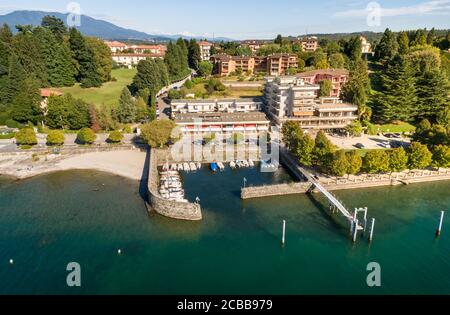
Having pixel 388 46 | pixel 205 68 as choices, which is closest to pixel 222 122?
pixel 205 68

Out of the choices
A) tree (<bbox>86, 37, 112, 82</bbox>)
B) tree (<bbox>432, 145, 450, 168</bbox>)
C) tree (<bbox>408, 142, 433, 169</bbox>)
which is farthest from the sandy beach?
tree (<bbox>432, 145, 450, 168</bbox>)

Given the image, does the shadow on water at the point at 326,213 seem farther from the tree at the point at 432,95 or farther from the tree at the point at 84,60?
the tree at the point at 84,60

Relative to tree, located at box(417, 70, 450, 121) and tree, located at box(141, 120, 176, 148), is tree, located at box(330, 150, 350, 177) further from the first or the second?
tree, located at box(417, 70, 450, 121)

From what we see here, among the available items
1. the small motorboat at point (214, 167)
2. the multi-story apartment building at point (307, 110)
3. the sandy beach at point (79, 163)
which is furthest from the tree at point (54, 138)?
the multi-story apartment building at point (307, 110)

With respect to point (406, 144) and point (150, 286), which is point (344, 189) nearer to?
point (406, 144)

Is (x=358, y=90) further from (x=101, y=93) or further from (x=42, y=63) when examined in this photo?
(x=42, y=63)
